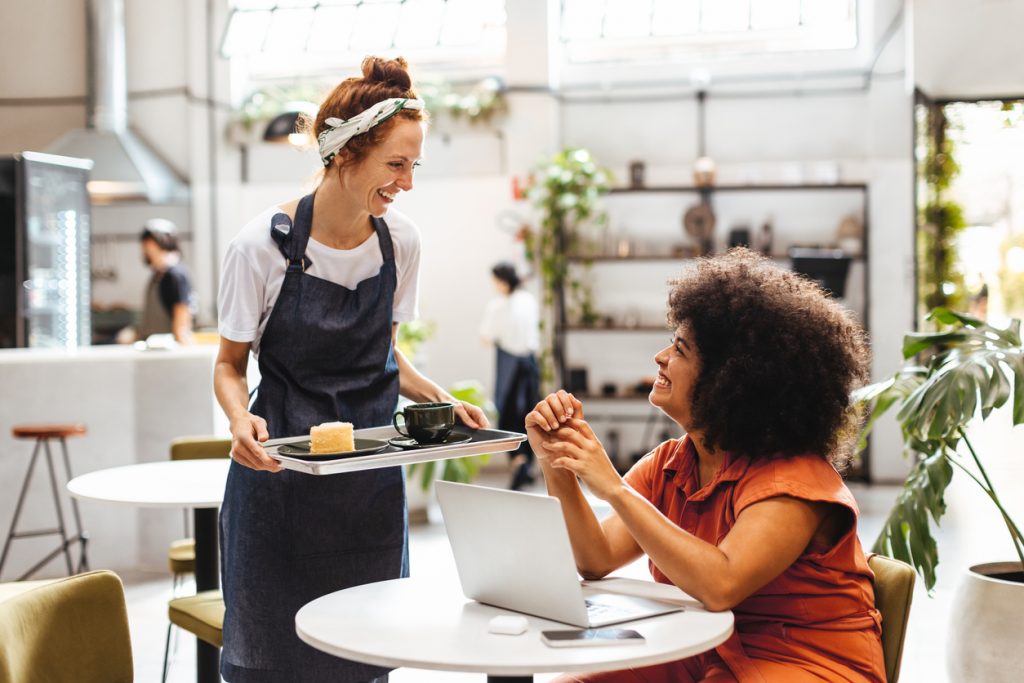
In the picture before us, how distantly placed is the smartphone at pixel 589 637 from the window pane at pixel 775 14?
8279 millimetres

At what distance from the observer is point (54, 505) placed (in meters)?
5.39

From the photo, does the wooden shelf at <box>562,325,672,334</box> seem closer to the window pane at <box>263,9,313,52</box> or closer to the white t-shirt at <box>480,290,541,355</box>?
the white t-shirt at <box>480,290,541,355</box>

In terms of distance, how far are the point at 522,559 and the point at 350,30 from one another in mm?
8908

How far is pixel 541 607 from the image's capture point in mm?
1657

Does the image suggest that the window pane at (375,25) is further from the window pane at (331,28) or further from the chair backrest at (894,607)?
the chair backrest at (894,607)

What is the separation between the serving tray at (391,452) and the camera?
5.87ft

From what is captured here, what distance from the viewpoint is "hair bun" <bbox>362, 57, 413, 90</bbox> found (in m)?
2.21

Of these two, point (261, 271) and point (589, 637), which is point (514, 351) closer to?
point (261, 271)

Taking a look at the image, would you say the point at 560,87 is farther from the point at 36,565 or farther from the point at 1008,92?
the point at 36,565

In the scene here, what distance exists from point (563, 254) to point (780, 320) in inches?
276

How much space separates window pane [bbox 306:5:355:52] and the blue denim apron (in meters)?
8.10

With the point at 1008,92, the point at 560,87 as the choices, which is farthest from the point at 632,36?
the point at 1008,92

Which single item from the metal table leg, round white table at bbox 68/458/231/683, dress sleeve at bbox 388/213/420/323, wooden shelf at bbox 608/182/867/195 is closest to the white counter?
round white table at bbox 68/458/231/683

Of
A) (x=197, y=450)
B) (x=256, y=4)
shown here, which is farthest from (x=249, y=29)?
(x=197, y=450)
